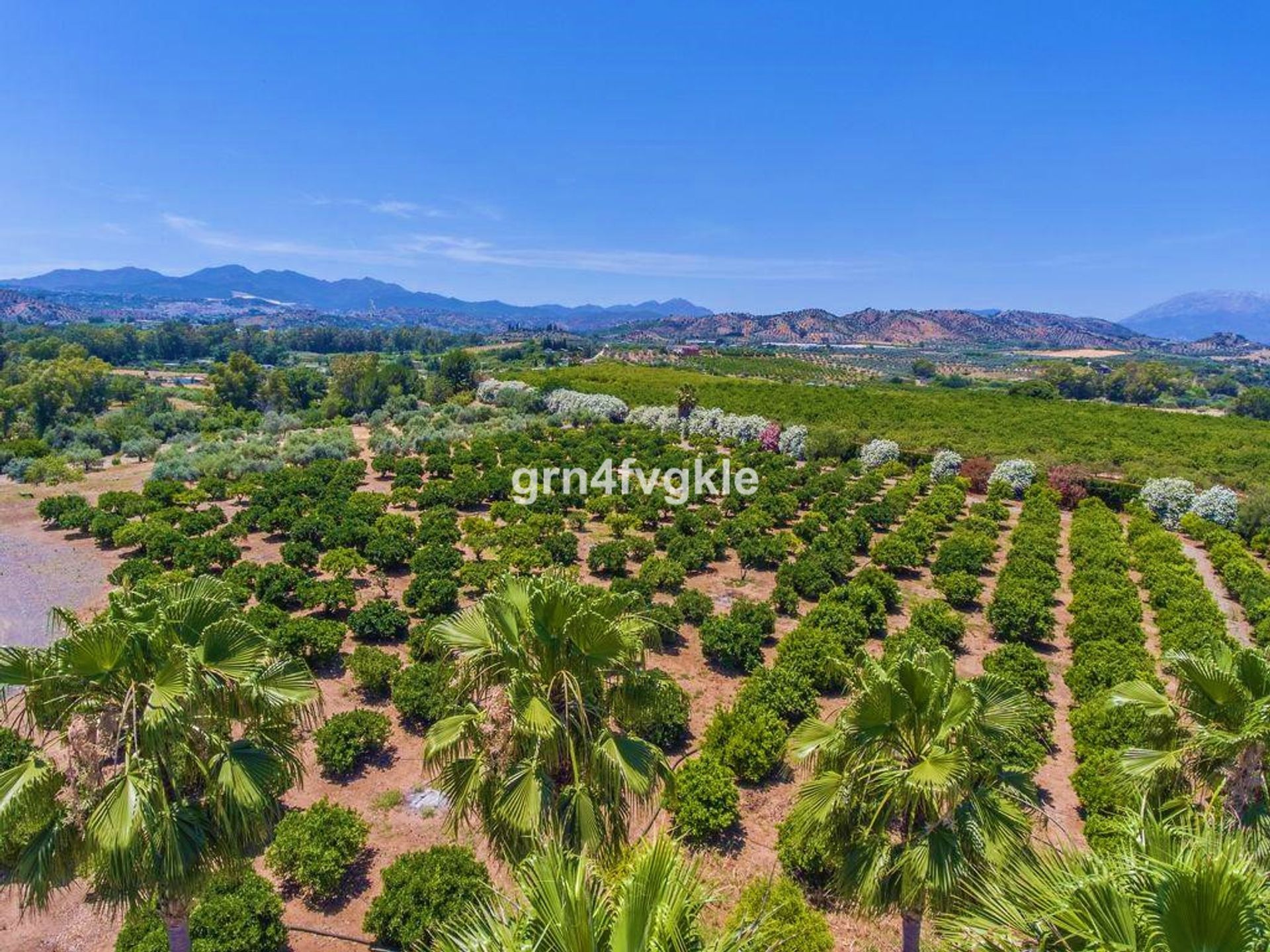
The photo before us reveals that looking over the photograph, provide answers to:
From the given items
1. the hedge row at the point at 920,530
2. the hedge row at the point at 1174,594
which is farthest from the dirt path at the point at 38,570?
the hedge row at the point at 1174,594

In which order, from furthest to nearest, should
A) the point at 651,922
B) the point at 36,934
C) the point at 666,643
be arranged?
the point at 666,643 < the point at 36,934 < the point at 651,922

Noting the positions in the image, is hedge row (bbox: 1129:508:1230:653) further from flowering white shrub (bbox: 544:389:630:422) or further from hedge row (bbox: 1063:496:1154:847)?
flowering white shrub (bbox: 544:389:630:422)

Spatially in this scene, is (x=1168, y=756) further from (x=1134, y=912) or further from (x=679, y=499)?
(x=679, y=499)

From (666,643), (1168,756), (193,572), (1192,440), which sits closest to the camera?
(1168,756)

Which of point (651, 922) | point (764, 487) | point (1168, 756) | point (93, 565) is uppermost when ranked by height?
point (651, 922)

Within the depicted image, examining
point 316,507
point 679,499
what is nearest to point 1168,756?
point 679,499

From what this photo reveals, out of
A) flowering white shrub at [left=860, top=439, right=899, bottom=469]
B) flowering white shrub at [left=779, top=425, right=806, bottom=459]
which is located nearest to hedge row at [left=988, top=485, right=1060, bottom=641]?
flowering white shrub at [left=860, top=439, right=899, bottom=469]
